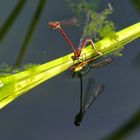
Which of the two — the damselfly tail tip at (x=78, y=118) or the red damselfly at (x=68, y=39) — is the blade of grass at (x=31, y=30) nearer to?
the red damselfly at (x=68, y=39)

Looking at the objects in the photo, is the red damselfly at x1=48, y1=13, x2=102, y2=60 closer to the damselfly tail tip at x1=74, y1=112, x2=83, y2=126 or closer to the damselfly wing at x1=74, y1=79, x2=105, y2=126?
the damselfly wing at x1=74, y1=79, x2=105, y2=126

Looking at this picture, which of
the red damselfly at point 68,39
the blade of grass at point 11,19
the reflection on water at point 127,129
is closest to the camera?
the reflection on water at point 127,129

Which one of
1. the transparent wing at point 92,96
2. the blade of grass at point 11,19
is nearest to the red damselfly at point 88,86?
the transparent wing at point 92,96

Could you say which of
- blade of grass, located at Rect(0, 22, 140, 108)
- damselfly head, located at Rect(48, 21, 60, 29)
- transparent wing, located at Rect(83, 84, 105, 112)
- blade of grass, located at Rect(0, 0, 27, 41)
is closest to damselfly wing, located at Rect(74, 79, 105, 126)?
transparent wing, located at Rect(83, 84, 105, 112)

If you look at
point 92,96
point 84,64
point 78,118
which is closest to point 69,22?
point 84,64

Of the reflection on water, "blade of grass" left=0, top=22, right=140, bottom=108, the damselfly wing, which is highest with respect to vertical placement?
"blade of grass" left=0, top=22, right=140, bottom=108
